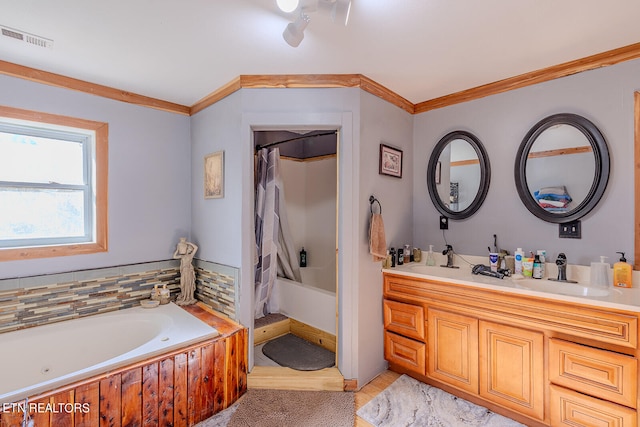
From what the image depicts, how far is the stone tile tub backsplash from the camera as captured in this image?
212 cm

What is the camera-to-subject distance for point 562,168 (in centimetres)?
213

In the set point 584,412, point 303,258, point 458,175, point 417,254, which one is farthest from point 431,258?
point 303,258

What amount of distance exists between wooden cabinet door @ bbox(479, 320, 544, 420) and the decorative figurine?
2389 millimetres

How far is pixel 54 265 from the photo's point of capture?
2.26 meters

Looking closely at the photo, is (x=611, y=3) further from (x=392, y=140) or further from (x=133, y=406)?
(x=133, y=406)

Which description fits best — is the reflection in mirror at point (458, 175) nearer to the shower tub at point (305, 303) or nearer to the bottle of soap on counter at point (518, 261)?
the bottle of soap on counter at point (518, 261)

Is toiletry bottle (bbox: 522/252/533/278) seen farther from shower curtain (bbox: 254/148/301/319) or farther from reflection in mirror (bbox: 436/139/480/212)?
shower curtain (bbox: 254/148/301/319)

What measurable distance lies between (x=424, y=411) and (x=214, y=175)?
2.38 metres

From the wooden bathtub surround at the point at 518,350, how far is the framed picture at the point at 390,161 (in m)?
0.86

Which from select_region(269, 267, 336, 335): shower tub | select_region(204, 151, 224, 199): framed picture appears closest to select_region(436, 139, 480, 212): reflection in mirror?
select_region(269, 267, 336, 335): shower tub

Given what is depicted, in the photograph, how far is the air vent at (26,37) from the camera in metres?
1.67

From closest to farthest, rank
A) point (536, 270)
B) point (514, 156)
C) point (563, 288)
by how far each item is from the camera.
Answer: point (563, 288) → point (536, 270) → point (514, 156)

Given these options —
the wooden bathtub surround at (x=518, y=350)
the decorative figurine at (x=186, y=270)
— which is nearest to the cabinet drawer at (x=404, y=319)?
the wooden bathtub surround at (x=518, y=350)

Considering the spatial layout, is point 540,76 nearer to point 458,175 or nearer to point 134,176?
point 458,175
